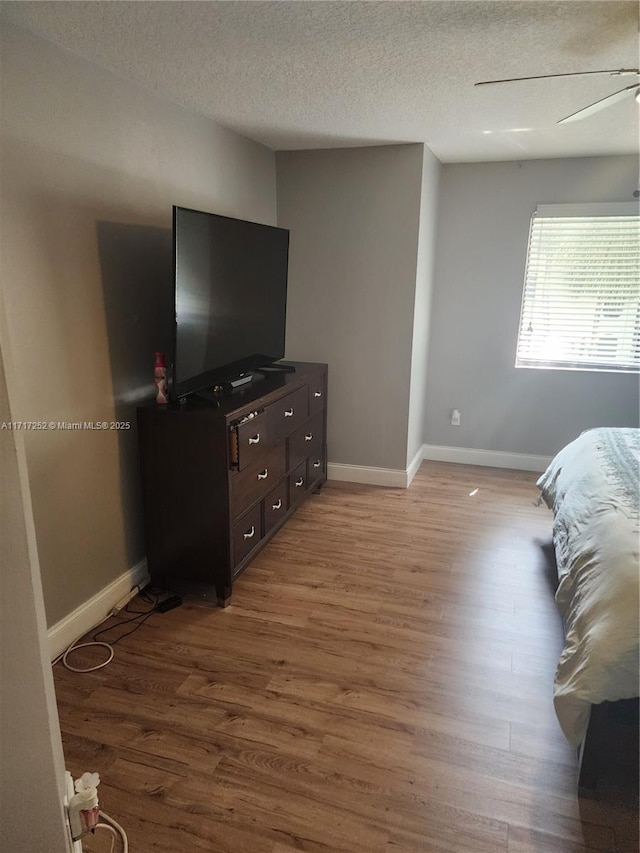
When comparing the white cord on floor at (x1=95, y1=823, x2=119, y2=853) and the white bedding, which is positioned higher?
Answer: the white bedding

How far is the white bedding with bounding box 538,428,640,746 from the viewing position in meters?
1.59

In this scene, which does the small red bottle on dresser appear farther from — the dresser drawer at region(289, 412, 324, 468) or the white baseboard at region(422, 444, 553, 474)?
the white baseboard at region(422, 444, 553, 474)

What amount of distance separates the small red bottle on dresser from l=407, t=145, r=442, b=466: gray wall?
6.15ft

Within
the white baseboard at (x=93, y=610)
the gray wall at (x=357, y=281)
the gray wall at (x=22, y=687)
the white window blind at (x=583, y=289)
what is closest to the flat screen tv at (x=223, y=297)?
the gray wall at (x=357, y=281)

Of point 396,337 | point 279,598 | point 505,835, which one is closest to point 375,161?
point 396,337

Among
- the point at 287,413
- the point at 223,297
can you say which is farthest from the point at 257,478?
the point at 223,297

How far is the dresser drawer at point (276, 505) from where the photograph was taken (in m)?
2.94

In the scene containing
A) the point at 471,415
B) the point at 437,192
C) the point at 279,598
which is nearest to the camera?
the point at 279,598

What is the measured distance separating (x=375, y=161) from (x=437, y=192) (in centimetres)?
73

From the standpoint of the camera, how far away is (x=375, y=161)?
3551mm

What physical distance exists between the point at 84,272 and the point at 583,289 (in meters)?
3.46

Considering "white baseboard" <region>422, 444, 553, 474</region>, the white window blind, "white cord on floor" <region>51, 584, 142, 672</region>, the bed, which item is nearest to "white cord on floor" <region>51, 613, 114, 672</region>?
"white cord on floor" <region>51, 584, 142, 672</region>

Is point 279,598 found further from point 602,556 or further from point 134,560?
point 602,556

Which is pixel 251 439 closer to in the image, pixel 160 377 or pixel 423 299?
pixel 160 377
